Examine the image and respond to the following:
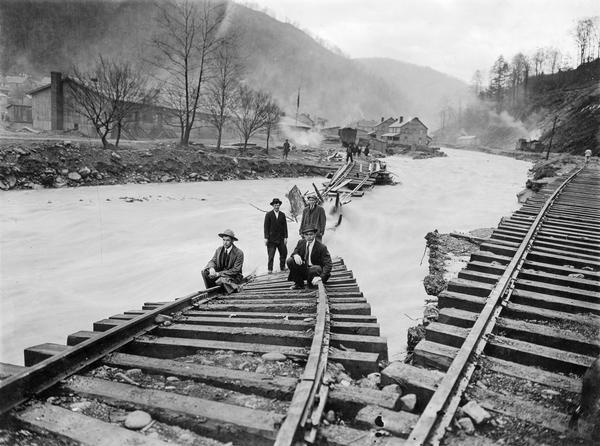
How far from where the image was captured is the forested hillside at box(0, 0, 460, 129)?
101938mm

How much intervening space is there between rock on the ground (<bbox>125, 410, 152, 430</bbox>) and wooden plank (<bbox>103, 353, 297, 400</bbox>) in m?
0.62

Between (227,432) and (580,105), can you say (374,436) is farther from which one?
(580,105)

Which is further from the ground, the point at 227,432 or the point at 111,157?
the point at 111,157

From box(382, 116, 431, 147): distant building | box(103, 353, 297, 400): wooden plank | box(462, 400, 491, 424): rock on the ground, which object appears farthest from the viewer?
box(382, 116, 431, 147): distant building

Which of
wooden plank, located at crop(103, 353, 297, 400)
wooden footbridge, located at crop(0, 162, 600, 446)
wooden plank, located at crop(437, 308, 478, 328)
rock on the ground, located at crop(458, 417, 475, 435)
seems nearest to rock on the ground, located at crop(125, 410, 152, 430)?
wooden footbridge, located at crop(0, 162, 600, 446)

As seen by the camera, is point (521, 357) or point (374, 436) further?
point (521, 357)

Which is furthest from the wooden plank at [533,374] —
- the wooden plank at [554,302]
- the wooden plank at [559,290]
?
the wooden plank at [559,290]

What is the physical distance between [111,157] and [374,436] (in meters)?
23.8

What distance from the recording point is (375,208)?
21156 mm

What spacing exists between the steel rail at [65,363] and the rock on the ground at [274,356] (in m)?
1.40

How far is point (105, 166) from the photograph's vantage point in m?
22.6

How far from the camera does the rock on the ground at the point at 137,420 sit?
2.79 metres

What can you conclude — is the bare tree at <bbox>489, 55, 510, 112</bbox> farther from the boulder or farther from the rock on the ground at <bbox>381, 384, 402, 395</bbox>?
the rock on the ground at <bbox>381, 384, 402, 395</bbox>

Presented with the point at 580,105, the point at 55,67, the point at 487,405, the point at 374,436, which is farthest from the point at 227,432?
the point at 55,67
